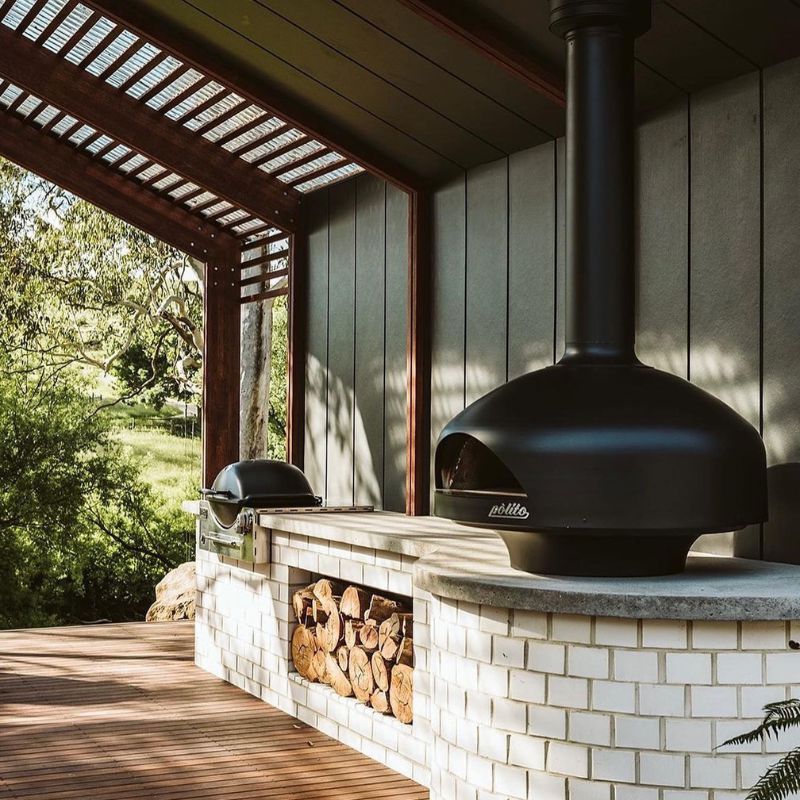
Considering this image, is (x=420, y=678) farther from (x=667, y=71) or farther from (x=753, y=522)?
(x=667, y=71)

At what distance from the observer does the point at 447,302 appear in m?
6.29

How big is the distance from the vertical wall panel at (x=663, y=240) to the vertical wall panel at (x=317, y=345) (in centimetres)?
305

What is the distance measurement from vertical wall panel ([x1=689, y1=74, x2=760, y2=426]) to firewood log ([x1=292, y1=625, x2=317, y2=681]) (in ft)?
7.95

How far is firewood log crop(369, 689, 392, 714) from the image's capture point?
521cm

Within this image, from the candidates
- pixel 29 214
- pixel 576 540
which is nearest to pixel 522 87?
pixel 576 540

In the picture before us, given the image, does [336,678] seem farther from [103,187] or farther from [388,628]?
[103,187]

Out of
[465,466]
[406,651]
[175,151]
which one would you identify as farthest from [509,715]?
[175,151]

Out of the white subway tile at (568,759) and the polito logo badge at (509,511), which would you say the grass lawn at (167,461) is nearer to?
the polito logo badge at (509,511)

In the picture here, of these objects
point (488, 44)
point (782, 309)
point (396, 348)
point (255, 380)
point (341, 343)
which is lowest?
point (782, 309)

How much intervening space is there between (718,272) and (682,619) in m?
1.65

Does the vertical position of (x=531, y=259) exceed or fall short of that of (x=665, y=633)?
it exceeds it

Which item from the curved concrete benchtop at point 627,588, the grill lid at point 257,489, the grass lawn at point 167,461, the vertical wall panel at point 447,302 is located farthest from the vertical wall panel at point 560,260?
the grass lawn at point 167,461

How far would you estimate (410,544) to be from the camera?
4910mm

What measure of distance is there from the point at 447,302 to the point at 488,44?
170 cm
